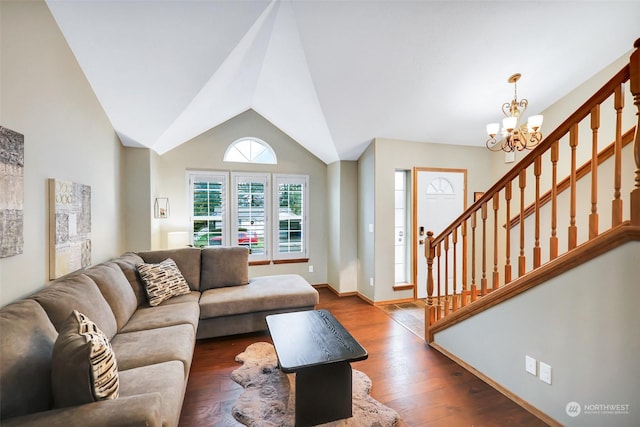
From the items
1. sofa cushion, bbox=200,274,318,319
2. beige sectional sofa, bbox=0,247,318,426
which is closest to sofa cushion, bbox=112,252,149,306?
beige sectional sofa, bbox=0,247,318,426

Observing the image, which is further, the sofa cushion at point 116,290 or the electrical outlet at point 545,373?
the sofa cushion at point 116,290

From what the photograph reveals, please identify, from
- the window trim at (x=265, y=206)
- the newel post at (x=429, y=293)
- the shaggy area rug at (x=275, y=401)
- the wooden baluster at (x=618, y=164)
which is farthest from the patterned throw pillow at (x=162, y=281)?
the wooden baluster at (x=618, y=164)

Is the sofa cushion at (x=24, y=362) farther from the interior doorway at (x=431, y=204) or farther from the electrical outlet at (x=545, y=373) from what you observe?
the interior doorway at (x=431, y=204)

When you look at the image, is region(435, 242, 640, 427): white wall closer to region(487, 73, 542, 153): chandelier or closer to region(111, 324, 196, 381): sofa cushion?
region(487, 73, 542, 153): chandelier

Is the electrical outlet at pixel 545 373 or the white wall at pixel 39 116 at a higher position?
the white wall at pixel 39 116

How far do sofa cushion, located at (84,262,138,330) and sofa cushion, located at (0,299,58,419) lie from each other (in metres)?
0.73

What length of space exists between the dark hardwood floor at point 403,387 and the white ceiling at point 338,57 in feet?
8.51

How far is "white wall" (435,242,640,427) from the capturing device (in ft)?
4.75

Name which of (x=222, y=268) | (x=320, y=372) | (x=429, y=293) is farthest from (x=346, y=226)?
(x=320, y=372)

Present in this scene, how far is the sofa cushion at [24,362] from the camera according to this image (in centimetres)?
118

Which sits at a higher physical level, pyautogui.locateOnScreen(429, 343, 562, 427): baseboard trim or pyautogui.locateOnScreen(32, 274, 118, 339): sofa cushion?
pyautogui.locateOnScreen(32, 274, 118, 339): sofa cushion

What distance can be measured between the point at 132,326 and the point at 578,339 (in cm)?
303

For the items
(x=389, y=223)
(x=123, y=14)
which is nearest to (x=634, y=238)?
(x=389, y=223)

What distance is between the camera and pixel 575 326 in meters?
1.68
